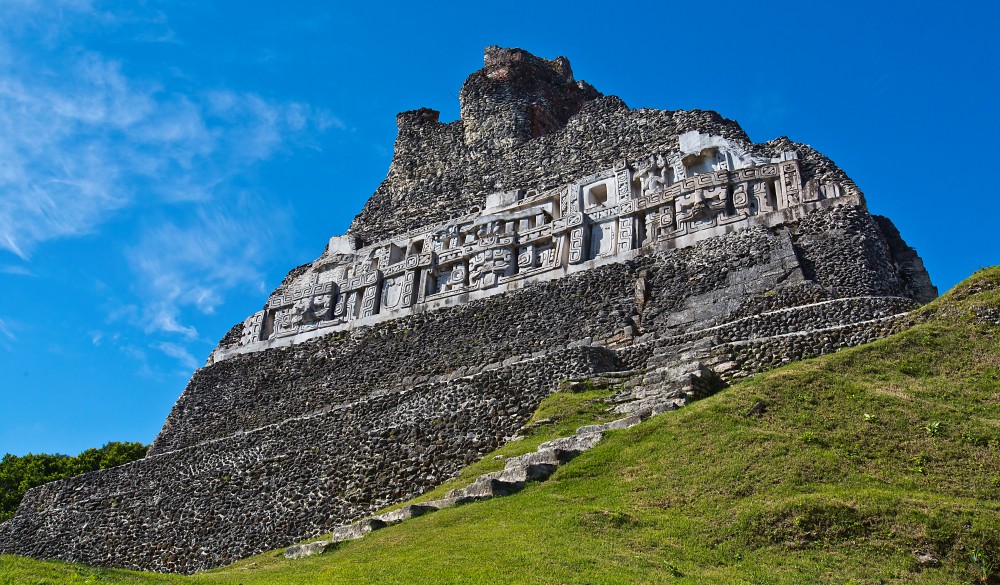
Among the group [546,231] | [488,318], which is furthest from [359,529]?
[546,231]

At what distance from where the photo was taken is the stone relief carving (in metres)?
20.4

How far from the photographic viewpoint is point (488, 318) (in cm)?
2175

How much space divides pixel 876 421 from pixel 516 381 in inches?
314

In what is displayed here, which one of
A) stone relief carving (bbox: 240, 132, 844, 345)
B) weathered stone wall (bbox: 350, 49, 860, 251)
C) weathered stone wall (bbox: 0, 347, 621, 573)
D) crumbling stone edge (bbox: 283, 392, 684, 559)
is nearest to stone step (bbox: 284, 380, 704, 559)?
crumbling stone edge (bbox: 283, 392, 684, 559)

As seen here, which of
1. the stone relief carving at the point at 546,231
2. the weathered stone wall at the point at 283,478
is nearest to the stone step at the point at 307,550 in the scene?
the weathered stone wall at the point at 283,478

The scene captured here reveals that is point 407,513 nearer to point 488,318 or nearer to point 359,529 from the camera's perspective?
point 359,529

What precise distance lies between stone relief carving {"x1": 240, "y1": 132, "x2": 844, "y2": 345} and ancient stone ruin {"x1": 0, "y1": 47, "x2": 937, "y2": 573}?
0.06 m

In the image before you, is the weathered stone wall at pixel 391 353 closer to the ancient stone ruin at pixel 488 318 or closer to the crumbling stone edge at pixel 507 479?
the ancient stone ruin at pixel 488 318

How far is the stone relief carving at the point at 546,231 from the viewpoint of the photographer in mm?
20359

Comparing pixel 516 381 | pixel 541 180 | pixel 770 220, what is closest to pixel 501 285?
pixel 541 180

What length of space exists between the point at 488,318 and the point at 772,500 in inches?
502

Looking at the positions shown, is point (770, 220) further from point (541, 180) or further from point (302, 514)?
point (302, 514)

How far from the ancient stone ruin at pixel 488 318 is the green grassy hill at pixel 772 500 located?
1499 millimetres

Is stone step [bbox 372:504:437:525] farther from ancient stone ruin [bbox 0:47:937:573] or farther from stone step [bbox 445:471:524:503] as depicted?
ancient stone ruin [bbox 0:47:937:573]
